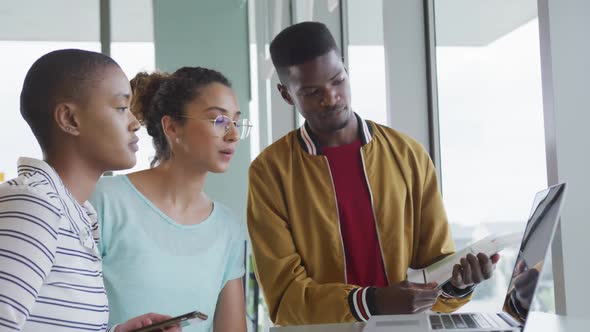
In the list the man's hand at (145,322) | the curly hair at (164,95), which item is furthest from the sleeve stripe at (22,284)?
the curly hair at (164,95)

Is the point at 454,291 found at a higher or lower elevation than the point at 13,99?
lower

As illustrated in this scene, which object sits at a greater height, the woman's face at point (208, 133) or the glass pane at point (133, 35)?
the glass pane at point (133, 35)

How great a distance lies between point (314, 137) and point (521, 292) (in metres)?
0.81

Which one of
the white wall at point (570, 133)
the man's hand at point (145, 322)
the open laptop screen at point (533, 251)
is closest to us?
the open laptop screen at point (533, 251)

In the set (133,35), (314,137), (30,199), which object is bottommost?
(30,199)

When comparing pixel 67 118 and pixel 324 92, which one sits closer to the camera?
pixel 67 118

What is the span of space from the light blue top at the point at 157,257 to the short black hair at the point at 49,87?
20.2 inches

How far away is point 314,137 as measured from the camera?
1698 mm

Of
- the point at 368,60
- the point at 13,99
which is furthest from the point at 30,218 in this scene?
the point at 13,99

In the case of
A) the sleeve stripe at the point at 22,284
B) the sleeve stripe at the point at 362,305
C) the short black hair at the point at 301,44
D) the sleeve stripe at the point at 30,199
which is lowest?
the sleeve stripe at the point at 362,305

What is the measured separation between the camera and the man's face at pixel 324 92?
1636 millimetres

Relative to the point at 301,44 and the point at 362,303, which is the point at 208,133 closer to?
the point at 301,44

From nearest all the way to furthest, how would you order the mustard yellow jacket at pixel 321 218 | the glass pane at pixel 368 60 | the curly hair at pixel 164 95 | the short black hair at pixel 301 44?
the mustard yellow jacket at pixel 321 218
the short black hair at pixel 301 44
the curly hair at pixel 164 95
the glass pane at pixel 368 60

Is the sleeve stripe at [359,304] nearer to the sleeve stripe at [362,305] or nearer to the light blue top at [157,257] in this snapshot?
the sleeve stripe at [362,305]
